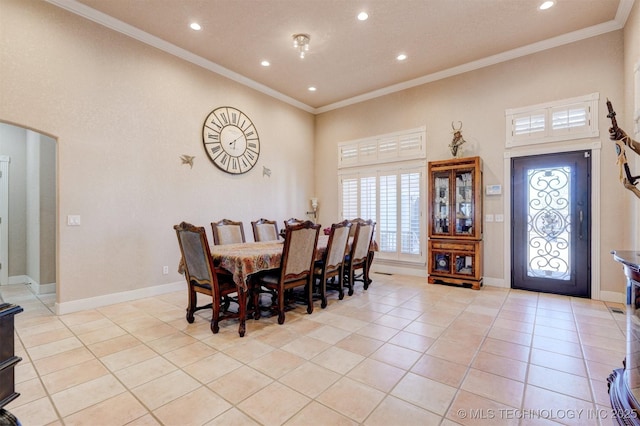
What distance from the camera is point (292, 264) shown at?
332cm

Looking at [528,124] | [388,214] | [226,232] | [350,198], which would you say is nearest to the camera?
[226,232]

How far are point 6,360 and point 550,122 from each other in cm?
591

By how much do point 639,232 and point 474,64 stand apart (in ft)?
10.9

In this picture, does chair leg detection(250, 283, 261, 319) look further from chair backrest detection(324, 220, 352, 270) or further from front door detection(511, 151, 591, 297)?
front door detection(511, 151, 591, 297)

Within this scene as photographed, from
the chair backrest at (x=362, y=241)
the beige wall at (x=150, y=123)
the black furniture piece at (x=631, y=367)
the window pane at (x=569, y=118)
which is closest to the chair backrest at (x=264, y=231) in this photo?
the beige wall at (x=150, y=123)

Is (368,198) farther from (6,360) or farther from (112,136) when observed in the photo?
(6,360)

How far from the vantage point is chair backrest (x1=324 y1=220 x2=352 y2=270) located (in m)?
3.72

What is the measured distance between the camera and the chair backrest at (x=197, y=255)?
2904 mm

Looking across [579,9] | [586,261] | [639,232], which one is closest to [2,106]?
[579,9]

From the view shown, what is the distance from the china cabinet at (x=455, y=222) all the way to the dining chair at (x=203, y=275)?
350 centimetres

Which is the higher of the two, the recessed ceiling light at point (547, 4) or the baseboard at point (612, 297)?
the recessed ceiling light at point (547, 4)

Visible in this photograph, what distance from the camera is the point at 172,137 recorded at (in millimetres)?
4590

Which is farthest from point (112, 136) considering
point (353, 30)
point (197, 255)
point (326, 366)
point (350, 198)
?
point (350, 198)

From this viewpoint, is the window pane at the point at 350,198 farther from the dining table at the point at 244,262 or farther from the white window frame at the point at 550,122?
the dining table at the point at 244,262
